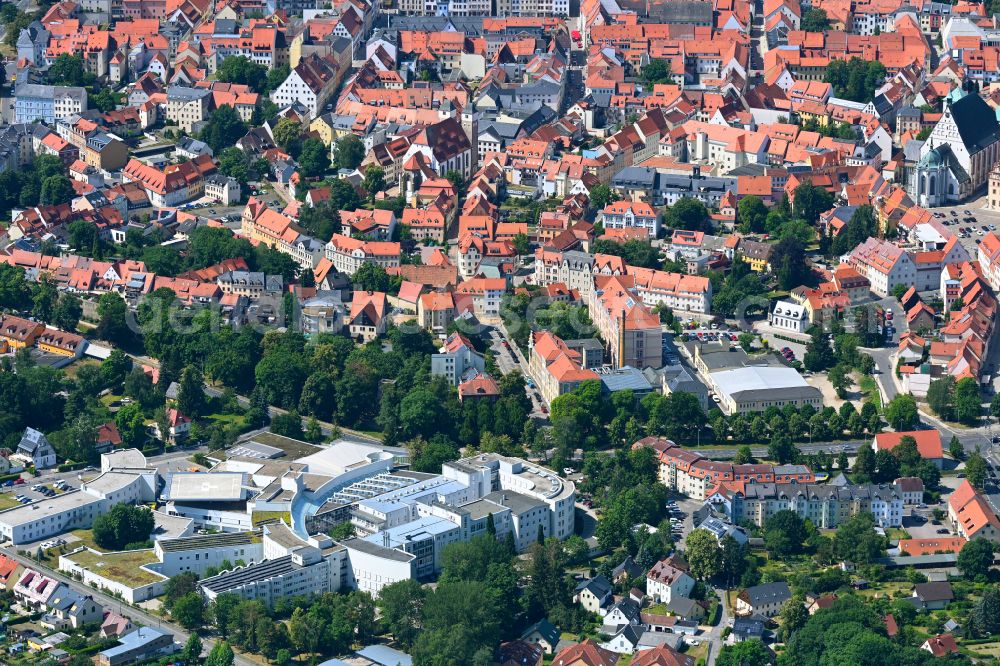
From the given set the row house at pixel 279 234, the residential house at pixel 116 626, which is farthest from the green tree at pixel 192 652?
the row house at pixel 279 234

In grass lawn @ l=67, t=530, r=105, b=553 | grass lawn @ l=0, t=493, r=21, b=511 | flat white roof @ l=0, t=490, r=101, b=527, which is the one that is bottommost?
grass lawn @ l=67, t=530, r=105, b=553

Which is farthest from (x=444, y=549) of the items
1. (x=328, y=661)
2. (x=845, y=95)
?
(x=845, y=95)

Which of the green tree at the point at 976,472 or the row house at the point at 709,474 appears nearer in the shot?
the row house at the point at 709,474

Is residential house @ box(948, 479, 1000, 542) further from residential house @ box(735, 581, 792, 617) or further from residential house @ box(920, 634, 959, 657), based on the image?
residential house @ box(920, 634, 959, 657)

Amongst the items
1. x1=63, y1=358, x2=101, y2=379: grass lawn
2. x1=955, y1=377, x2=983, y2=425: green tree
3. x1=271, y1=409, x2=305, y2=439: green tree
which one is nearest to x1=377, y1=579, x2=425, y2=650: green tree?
x1=271, y1=409, x2=305, y2=439: green tree

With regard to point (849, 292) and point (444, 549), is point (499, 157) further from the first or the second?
point (444, 549)

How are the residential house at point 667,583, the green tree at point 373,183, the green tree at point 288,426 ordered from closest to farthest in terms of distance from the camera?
the residential house at point 667,583, the green tree at point 288,426, the green tree at point 373,183

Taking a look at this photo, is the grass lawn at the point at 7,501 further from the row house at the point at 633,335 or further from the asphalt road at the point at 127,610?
the row house at the point at 633,335
